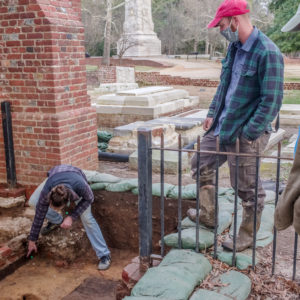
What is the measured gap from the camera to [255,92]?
310 centimetres

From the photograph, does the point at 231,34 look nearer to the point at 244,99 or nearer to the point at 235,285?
the point at 244,99

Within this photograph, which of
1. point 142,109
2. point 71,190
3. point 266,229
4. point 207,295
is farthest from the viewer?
point 142,109

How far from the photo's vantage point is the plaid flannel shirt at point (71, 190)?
14.5 ft

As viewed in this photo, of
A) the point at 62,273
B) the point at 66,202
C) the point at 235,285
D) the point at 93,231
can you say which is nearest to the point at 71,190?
the point at 66,202

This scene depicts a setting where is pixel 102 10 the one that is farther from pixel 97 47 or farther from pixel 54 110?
pixel 54 110

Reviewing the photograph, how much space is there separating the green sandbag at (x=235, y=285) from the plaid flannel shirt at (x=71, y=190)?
196cm

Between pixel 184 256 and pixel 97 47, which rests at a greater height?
pixel 97 47

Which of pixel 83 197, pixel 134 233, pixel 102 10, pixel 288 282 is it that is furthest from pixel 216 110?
pixel 102 10

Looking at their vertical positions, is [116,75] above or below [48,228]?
above

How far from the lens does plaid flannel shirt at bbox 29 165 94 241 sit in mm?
4412

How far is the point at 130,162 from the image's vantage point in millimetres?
6680

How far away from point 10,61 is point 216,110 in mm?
3223

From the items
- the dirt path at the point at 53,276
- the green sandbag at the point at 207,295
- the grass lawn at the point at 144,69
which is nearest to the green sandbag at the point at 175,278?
the green sandbag at the point at 207,295

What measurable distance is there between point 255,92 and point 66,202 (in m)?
2.31
